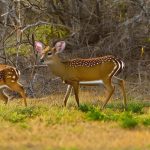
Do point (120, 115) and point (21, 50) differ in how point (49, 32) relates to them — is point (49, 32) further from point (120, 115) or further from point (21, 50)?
point (120, 115)

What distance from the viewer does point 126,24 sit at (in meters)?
18.0

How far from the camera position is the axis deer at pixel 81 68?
1409cm

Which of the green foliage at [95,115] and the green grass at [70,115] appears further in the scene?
the green foliage at [95,115]

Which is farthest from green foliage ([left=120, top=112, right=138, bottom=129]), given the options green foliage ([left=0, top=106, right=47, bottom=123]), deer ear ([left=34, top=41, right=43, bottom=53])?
deer ear ([left=34, top=41, right=43, bottom=53])

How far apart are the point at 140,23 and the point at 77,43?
200cm

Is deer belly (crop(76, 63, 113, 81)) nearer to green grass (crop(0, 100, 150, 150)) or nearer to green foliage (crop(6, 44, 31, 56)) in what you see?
green grass (crop(0, 100, 150, 150))

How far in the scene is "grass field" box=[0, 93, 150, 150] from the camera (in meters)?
9.48

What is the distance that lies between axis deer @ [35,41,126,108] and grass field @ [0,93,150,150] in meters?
0.86

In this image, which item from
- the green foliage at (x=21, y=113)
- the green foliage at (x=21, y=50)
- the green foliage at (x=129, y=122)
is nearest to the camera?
the green foliage at (x=129, y=122)

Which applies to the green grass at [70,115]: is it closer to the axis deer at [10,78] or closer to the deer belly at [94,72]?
the axis deer at [10,78]

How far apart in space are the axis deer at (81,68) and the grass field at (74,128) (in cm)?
86

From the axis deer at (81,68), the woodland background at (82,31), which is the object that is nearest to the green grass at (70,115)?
the axis deer at (81,68)

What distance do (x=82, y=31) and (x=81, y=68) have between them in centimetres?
458

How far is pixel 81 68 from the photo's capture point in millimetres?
14289
